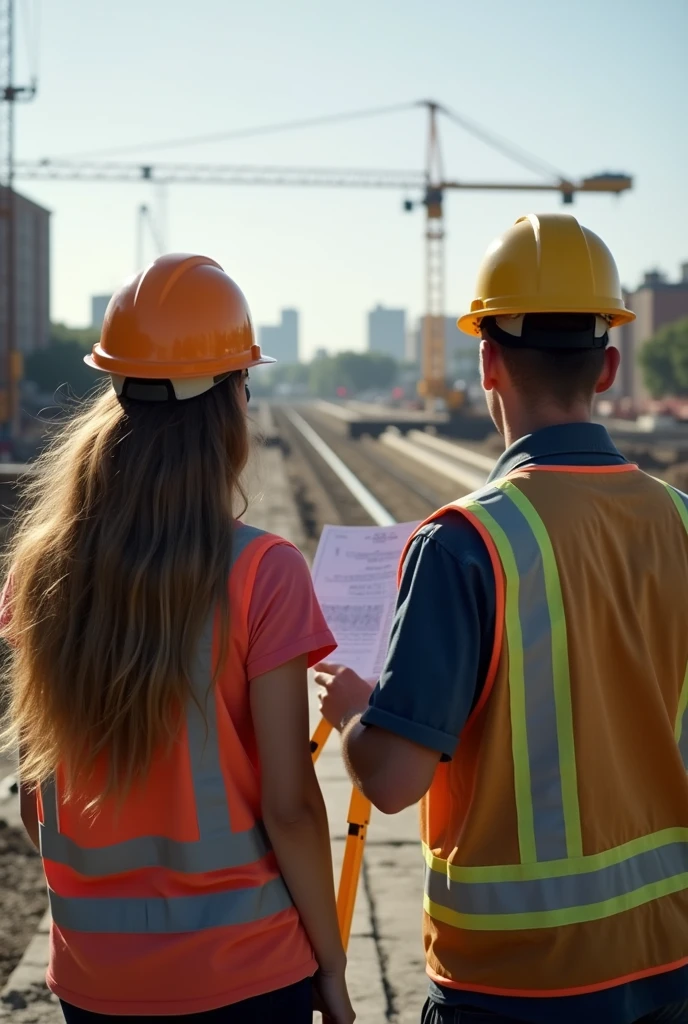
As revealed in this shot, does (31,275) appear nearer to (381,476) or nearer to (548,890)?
(381,476)

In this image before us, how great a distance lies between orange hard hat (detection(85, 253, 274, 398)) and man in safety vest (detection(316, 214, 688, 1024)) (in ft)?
1.59

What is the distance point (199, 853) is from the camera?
2.03 m

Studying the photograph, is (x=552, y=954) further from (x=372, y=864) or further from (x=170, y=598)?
(x=372, y=864)

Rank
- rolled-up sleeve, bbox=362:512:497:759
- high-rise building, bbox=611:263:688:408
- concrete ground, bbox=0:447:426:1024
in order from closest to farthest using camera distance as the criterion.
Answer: rolled-up sleeve, bbox=362:512:497:759, concrete ground, bbox=0:447:426:1024, high-rise building, bbox=611:263:688:408

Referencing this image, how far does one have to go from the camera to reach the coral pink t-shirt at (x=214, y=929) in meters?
2.01

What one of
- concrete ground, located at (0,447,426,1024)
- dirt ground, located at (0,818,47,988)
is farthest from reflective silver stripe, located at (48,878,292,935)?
dirt ground, located at (0,818,47,988)

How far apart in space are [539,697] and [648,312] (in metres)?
105

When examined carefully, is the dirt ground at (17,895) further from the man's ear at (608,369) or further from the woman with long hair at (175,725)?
the man's ear at (608,369)

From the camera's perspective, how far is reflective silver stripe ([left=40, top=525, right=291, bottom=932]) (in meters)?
2.03

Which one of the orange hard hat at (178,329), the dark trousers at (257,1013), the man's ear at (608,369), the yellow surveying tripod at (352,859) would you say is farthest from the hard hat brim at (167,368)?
the dark trousers at (257,1013)

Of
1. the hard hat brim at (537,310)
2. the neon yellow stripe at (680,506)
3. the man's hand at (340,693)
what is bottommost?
the man's hand at (340,693)

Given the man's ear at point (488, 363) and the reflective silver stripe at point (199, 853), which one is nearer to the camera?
the reflective silver stripe at point (199, 853)

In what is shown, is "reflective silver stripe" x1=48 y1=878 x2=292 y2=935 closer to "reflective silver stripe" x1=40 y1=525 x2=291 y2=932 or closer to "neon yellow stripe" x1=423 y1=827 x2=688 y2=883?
"reflective silver stripe" x1=40 y1=525 x2=291 y2=932

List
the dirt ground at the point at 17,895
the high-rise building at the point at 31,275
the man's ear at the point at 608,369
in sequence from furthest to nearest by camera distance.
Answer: the high-rise building at the point at 31,275, the dirt ground at the point at 17,895, the man's ear at the point at 608,369
